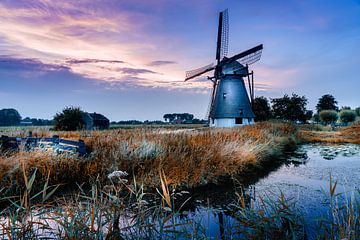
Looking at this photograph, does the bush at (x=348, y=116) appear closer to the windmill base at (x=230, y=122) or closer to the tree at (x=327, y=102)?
the tree at (x=327, y=102)

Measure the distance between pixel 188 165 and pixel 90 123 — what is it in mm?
37323

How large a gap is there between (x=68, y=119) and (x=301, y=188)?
22217 millimetres

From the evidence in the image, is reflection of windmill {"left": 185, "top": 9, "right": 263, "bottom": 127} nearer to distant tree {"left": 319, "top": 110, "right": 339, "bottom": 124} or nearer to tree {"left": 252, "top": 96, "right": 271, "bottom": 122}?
tree {"left": 252, "top": 96, "right": 271, "bottom": 122}

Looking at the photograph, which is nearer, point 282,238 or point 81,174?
point 282,238

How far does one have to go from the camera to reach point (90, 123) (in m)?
41.3

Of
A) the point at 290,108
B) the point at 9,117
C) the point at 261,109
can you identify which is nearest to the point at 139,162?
the point at 261,109

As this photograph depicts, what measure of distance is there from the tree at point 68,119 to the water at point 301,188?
20.0 m

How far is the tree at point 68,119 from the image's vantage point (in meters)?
23.4

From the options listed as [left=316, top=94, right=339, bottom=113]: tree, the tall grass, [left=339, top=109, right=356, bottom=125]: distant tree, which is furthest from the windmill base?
[left=316, top=94, right=339, bottom=113]: tree

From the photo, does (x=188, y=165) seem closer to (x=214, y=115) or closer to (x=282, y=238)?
(x=282, y=238)

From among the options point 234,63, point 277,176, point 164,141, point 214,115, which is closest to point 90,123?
point 214,115

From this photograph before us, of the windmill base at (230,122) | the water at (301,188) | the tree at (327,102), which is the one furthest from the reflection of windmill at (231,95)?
the tree at (327,102)

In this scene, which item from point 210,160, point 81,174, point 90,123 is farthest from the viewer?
point 90,123

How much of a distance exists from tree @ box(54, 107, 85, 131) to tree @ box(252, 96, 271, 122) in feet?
82.6
